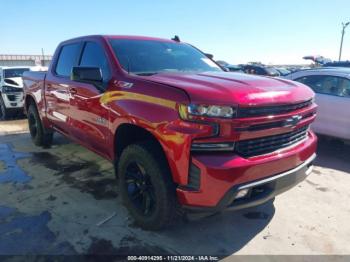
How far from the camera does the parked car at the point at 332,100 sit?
18.5 ft

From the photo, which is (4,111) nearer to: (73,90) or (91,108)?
(73,90)

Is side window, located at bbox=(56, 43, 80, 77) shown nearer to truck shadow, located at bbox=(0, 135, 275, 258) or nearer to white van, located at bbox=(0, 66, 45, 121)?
truck shadow, located at bbox=(0, 135, 275, 258)

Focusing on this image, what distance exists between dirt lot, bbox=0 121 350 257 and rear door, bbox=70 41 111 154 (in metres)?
0.67

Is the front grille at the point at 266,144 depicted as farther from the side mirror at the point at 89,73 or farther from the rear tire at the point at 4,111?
the rear tire at the point at 4,111

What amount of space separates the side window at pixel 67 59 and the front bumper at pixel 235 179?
2762mm

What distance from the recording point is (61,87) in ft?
15.2

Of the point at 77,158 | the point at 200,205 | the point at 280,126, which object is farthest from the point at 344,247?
the point at 77,158

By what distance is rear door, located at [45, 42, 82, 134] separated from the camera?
14.8ft

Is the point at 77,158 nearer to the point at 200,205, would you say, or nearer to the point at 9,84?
the point at 200,205

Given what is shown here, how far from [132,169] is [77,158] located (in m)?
2.54

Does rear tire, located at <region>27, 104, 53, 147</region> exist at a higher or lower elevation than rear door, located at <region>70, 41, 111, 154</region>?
lower

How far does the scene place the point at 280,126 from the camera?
281 cm

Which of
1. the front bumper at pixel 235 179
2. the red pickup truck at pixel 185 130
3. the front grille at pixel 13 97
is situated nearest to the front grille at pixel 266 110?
the red pickup truck at pixel 185 130

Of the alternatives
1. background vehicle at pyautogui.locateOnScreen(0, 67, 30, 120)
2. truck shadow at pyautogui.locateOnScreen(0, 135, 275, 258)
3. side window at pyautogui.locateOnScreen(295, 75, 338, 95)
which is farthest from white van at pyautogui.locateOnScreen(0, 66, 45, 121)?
side window at pyautogui.locateOnScreen(295, 75, 338, 95)
